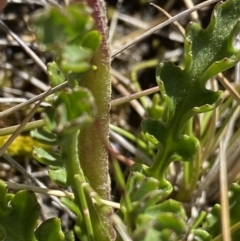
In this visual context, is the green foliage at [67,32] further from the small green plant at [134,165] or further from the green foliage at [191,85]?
the green foliage at [191,85]

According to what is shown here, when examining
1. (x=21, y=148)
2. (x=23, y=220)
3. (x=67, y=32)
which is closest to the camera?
(x=67, y=32)

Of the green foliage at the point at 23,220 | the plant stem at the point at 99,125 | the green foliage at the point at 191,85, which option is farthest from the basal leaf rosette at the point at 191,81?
the green foliage at the point at 23,220

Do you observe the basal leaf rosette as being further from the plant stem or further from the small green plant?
the plant stem

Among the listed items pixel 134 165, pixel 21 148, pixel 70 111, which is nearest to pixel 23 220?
pixel 134 165

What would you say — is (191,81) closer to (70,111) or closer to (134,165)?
(134,165)

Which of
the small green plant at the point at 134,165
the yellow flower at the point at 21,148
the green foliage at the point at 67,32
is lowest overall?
the yellow flower at the point at 21,148

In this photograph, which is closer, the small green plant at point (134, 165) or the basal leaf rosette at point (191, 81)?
the small green plant at point (134, 165)

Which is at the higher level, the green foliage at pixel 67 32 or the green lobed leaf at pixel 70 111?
the green foliage at pixel 67 32

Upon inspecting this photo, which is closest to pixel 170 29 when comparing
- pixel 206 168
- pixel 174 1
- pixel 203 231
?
pixel 174 1
